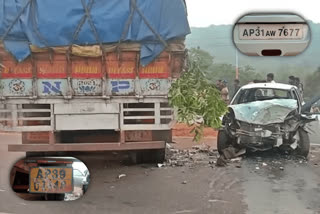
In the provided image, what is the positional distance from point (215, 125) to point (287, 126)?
1.00ft

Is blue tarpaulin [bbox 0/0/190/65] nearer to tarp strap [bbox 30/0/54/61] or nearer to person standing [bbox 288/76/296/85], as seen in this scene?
tarp strap [bbox 30/0/54/61]

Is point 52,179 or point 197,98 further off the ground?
point 197,98

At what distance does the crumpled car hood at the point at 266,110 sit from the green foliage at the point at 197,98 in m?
0.09

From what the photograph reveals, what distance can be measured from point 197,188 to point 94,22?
0.85m

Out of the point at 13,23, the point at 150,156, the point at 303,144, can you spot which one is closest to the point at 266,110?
the point at 303,144

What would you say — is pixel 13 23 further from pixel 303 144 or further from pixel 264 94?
pixel 303 144

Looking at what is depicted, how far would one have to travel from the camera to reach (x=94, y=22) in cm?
264

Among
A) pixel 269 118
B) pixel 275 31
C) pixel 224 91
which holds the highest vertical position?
pixel 275 31

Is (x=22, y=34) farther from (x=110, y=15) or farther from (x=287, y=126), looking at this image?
(x=287, y=126)

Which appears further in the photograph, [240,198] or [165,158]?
[165,158]

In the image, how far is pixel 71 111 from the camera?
8.68 ft

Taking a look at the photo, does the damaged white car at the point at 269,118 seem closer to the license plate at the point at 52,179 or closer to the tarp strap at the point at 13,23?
the license plate at the point at 52,179

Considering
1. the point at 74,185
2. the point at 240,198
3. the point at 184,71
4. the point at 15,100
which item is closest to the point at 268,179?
the point at 240,198

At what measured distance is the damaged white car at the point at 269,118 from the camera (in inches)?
100
